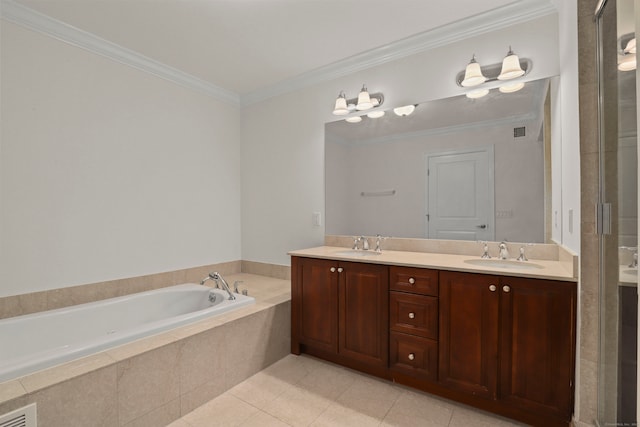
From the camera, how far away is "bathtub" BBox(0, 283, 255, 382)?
1.45 m

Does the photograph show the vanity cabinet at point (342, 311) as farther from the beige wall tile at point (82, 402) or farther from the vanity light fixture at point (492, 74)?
the vanity light fixture at point (492, 74)

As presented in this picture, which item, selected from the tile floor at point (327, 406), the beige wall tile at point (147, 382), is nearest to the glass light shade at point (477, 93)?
the tile floor at point (327, 406)

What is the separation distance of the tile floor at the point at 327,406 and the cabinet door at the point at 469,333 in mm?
168

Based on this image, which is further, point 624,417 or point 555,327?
point 555,327

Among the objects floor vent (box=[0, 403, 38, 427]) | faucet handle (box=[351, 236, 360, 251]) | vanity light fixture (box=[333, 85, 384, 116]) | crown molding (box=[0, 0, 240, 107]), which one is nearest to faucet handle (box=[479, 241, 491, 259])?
faucet handle (box=[351, 236, 360, 251])

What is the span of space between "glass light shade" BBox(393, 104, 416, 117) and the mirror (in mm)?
32

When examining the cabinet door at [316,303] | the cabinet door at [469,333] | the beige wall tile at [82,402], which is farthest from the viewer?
the cabinet door at [316,303]

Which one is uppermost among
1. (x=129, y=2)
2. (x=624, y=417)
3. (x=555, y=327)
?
(x=129, y=2)

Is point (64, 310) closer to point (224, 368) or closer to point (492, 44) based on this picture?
point (224, 368)

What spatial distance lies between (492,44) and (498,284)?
163 centimetres

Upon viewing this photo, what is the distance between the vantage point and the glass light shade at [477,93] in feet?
6.93

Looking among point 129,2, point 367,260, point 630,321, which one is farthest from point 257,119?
point 630,321

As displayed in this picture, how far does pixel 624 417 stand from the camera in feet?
3.62

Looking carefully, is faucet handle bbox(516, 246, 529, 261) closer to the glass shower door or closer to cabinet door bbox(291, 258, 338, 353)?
the glass shower door
